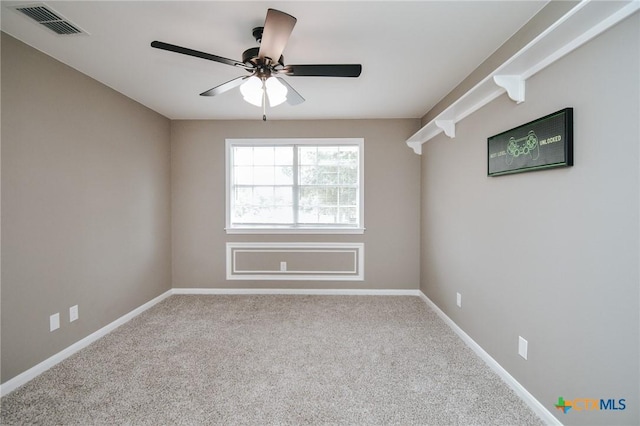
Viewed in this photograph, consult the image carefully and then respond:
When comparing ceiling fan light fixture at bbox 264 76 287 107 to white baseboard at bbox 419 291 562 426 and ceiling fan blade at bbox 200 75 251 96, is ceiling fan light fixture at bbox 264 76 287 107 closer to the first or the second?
ceiling fan blade at bbox 200 75 251 96

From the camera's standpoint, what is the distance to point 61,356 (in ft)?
8.16

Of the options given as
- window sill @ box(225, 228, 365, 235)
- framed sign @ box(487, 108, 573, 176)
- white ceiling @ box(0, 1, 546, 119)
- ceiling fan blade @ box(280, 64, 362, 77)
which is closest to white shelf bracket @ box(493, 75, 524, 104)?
framed sign @ box(487, 108, 573, 176)

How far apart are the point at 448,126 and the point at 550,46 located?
4.65 ft

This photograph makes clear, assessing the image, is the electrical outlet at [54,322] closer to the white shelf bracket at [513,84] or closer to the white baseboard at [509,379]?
the white baseboard at [509,379]

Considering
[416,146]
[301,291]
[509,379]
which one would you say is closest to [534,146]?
[509,379]

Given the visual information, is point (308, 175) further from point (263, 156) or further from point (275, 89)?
point (275, 89)

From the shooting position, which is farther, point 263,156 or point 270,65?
point 263,156

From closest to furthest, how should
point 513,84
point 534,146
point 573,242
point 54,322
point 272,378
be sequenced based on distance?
point 573,242 < point 534,146 < point 513,84 < point 272,378 < point 54,322

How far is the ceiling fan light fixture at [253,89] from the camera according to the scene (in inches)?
80.5

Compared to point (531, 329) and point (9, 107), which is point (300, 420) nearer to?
point (531, 329)

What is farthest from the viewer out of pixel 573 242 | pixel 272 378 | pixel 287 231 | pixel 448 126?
pixel 287 231

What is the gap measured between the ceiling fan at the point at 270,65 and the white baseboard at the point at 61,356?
249 centimetres

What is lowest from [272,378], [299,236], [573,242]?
[272,378]

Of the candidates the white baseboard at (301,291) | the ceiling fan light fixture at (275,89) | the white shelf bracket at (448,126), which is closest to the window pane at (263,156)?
the white baseboard at (301,291)
